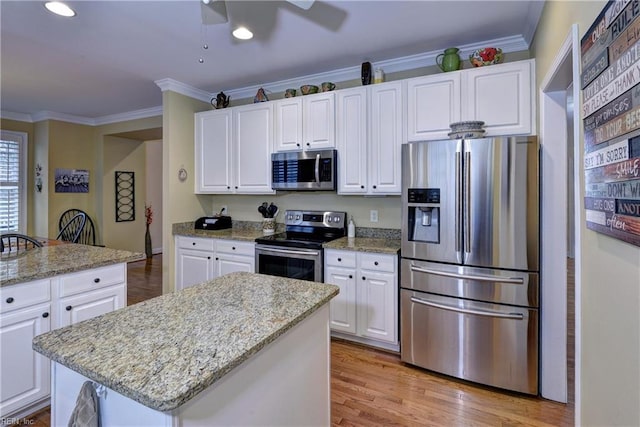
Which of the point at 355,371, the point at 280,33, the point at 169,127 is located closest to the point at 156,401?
the point at 355,371

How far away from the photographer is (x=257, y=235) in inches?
134

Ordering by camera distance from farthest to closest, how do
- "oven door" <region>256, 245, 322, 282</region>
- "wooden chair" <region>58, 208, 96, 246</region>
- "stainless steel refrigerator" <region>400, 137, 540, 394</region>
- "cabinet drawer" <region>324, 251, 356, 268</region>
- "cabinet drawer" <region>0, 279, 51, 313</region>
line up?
"wooden chair" <region>58, 208, 96, 246</region>, "oven door" <region>256, 245, 322, 282</region>, "cabinet drawer" <region>324, 251, 356, 268</region>, "stainless steel refrigerator" <region>400, 137, 540, 394</region>, "cabinet drawer" <region>0, 279, 51, 313</region>

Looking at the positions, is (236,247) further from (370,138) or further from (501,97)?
(501,97)

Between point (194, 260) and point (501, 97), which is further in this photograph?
point (194, 260)

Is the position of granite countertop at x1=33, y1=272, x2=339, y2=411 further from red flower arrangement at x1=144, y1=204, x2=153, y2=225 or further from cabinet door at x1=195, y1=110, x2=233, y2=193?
red flower arrangement at x1=144, y1=204, x2=153, y2=225

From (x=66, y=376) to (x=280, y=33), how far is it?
2.48m

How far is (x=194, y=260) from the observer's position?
3.55 meters

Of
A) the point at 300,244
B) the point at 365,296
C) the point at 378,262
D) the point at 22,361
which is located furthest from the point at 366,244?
the point at 22,361

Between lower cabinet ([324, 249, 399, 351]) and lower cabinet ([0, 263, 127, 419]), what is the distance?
1751mm

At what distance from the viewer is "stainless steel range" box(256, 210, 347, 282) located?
2910 mm

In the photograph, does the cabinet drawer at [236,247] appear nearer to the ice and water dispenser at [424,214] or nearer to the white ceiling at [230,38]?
the ice and water dispenser at [424,214]

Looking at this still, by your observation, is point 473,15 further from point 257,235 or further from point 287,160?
point 257,235

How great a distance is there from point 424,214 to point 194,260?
2486 mm

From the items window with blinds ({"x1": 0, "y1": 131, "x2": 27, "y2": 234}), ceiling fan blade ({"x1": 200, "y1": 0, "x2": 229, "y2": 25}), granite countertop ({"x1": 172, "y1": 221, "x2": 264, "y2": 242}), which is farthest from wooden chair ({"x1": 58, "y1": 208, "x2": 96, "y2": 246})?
ceiling fan blade ({"x1": 200, "y1": 0, "x2": 229, "y2": 25})
